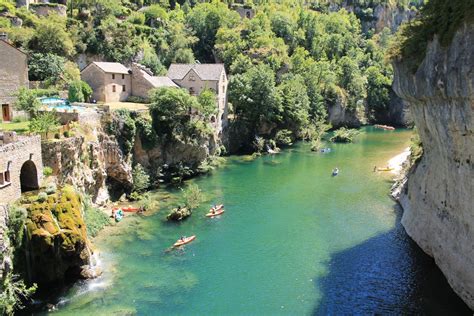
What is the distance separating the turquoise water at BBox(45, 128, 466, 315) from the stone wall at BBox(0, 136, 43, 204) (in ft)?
23.8

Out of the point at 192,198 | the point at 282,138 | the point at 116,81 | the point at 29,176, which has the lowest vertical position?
the point at 192,198

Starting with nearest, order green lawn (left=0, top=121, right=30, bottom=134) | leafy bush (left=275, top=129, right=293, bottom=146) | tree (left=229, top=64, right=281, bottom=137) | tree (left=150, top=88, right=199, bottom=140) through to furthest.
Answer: green lawn (left=0, top=121, right=30, bottom=134) → tree (left=150, top=88, right=199, bottom=140) → tree (left=229, top=64, right=281, bottom=137) → leafy bush (left=275, top=129, right=293, bottom=146)

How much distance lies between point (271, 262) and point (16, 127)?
2563cm

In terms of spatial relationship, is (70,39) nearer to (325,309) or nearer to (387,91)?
(325,309)

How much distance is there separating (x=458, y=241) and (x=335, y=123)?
7457 centimetres

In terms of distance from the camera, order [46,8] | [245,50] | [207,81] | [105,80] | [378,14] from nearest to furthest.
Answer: [105,80] → [207,81] → [46,8] → [245,50] → [378,14]

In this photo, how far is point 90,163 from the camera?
139 ft

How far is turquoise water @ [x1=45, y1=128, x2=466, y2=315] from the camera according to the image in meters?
27.6

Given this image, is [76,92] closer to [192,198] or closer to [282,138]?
[192,198]

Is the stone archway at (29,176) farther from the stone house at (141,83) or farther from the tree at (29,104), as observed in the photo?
the stone house at (141,83)

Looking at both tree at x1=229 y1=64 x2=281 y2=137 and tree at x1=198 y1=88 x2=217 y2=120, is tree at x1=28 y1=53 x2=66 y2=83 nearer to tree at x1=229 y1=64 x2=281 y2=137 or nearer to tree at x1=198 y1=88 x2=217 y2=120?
tree at x1=198 y1=88 x2=217 y2=120

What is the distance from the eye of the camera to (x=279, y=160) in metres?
67.6

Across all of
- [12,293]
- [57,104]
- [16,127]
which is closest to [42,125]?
[16,127]

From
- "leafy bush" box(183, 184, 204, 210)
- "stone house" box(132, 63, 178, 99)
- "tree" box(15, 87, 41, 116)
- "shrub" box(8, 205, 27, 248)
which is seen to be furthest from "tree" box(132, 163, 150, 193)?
"shrub" box(8, 205, 27, 248)
